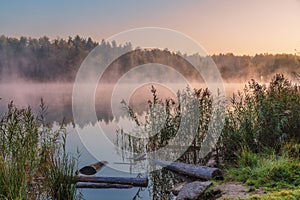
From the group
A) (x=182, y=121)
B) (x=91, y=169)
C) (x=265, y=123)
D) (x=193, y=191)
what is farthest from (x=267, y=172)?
(x=91, y=169)

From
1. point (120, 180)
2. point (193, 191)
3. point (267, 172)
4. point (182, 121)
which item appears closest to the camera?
point (267, 172)

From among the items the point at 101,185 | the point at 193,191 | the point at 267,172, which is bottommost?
the point at 101,185

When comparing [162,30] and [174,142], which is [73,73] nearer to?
[162,30]

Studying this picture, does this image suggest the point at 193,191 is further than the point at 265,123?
No

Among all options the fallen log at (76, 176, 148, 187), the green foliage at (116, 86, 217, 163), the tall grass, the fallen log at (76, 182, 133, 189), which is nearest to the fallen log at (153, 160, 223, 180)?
the green foliage at (116, 86, 217, 163)

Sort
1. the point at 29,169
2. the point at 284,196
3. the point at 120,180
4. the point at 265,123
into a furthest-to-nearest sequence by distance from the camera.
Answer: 1. the point at 265,123
2. the point at 120,180
3. the point at 29,169
4. the point at 284,196

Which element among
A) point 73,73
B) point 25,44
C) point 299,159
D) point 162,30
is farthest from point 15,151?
point 25,44

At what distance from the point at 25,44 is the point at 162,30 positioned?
97.5 feet

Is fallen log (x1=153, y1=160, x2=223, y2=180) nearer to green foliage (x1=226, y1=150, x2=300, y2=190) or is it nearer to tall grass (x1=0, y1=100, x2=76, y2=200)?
green foliage (x1=226, y1=150, x2=300, y2=190)

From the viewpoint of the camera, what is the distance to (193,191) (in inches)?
190

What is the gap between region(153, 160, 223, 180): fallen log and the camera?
5.41 metres

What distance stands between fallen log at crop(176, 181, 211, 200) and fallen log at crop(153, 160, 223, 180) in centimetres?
35

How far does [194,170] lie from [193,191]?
3.42 ft

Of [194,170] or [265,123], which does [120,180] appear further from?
[265,123]
